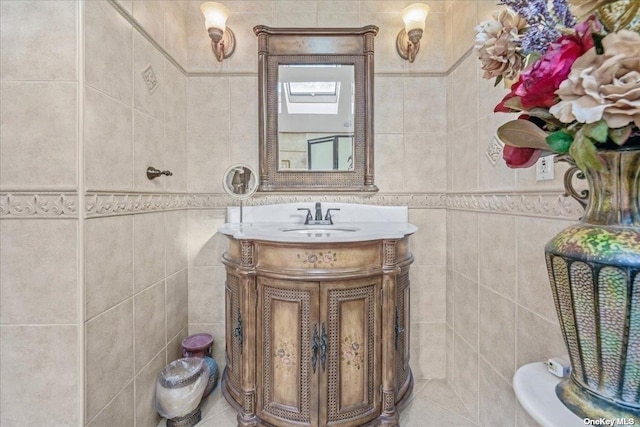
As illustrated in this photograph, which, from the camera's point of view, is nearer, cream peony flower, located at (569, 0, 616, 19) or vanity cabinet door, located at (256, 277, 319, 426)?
cream peony flower, located at (569, 0, 616, 19)

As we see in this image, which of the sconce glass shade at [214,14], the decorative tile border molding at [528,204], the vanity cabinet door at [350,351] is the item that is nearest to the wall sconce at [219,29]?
the sconce glass shade at [214,14]

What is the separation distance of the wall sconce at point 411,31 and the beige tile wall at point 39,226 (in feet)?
4.72

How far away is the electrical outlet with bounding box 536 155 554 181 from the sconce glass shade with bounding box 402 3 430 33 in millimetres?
1029

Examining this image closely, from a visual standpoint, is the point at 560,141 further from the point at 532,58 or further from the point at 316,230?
the point at 316,230

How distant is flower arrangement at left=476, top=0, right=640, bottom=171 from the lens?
0.37 metres

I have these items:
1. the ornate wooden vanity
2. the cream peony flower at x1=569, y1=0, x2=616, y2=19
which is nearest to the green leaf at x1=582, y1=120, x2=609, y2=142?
the cream peony flower at x1=569, y1=0, x2=616, y2=19

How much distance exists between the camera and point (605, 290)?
0.43 m

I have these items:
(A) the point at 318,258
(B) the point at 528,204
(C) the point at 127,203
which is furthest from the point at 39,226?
(B) the point at 528,204

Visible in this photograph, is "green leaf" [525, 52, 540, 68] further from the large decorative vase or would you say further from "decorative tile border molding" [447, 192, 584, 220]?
"decorative tile border molding" [447, 192, 584, 220]

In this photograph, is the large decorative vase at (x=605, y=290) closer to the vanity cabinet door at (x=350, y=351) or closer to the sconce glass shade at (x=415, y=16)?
the vanity cabinet door at (x=350, y=351)

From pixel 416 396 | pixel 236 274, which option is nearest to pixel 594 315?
pixel 236 274

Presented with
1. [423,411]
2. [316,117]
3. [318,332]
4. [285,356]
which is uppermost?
[316,117]

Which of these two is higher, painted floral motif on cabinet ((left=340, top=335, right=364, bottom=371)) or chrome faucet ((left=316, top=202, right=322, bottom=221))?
chrome faucet ((left=316, top=202, right=322, bottom=221))

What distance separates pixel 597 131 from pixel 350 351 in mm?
1038
